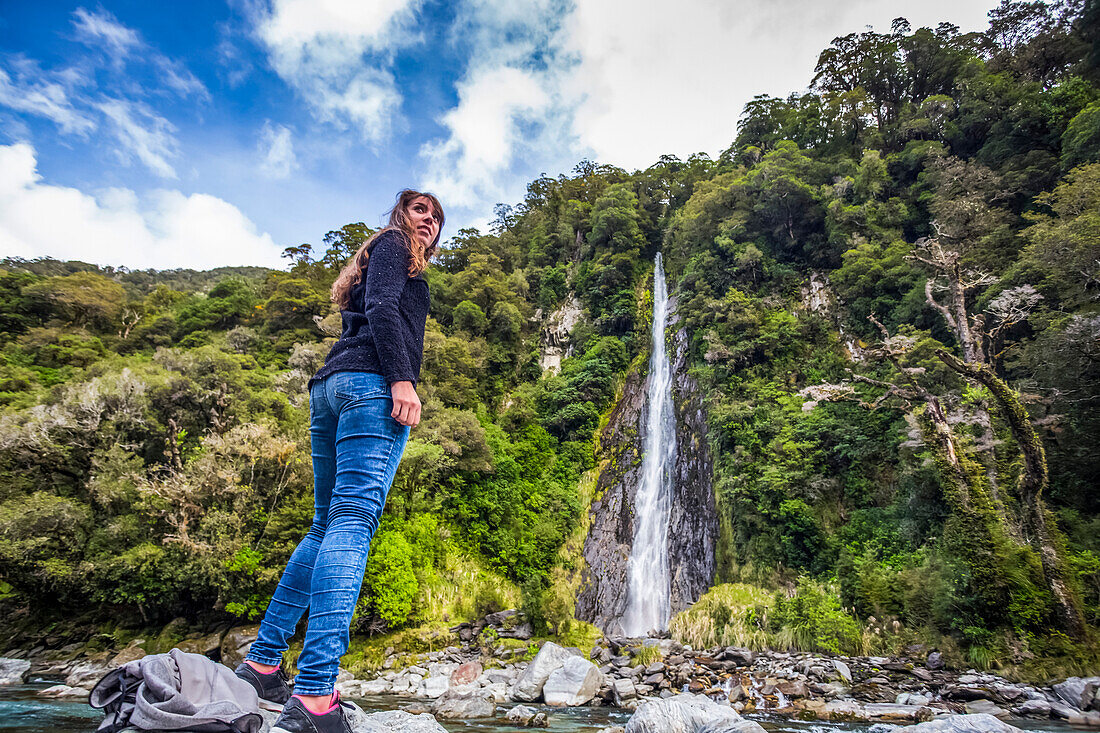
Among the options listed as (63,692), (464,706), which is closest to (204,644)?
(63,692)

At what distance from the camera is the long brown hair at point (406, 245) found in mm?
2068

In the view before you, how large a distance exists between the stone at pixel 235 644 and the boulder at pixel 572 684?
6.10 metres

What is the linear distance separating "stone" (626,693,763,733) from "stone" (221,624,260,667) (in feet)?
28.4

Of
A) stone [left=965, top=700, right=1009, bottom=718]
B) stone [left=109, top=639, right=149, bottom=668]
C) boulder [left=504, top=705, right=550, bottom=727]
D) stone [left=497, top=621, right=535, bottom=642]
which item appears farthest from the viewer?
stone [left=497, top=621, right=535, bottom=642]

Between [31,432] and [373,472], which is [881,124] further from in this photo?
[31,432]

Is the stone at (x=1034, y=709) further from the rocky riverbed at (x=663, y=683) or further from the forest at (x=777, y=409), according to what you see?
the forest at (x=777, y=409)

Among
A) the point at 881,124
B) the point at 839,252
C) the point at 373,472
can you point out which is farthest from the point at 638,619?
the point at 881,124

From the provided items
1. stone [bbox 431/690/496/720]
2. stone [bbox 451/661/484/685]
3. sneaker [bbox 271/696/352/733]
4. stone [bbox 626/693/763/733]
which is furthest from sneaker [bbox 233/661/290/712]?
stone [bbox 451/661/484/685]

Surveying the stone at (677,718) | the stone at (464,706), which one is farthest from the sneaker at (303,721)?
the stone at (464,706)

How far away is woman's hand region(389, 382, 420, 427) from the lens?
1.79 m

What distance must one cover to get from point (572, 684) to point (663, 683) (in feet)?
4.81

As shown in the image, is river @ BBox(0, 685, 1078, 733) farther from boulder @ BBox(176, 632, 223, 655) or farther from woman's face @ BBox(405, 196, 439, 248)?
woman's face @ BBox(405, 196, 439, 248)

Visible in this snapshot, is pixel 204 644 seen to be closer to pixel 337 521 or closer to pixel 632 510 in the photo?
pixel 337 521

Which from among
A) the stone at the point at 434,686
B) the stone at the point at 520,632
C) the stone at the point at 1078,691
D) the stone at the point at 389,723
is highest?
the stone at the point at 389,723
